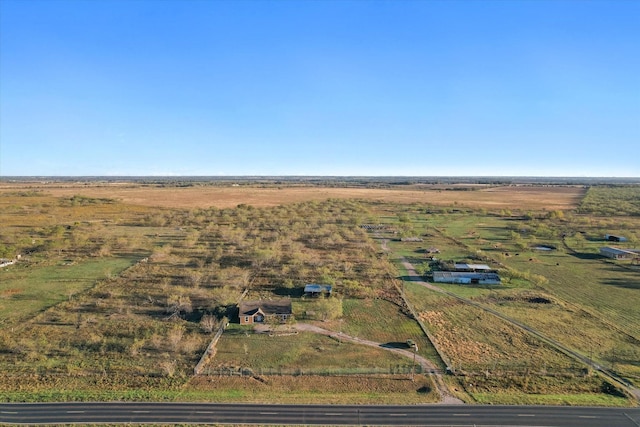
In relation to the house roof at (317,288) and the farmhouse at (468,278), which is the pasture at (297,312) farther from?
the farmhouse at (468,278)

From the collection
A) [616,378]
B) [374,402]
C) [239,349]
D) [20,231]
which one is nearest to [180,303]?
[239,349]

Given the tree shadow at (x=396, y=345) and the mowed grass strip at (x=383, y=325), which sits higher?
the mowed grass strip at (x=383, y=325)

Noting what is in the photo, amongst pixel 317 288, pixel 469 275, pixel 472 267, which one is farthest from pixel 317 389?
pixel 472 267

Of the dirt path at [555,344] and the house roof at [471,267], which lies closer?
the dirt path at [555,344]

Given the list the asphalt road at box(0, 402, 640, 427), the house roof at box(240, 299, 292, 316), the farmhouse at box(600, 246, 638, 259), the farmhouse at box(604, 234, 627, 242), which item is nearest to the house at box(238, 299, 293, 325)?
the house roof at box(240, 299, 292, 316)

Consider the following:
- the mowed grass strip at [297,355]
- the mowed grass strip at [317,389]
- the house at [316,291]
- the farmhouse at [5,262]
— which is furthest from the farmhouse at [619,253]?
the farmhouse at [5,262]

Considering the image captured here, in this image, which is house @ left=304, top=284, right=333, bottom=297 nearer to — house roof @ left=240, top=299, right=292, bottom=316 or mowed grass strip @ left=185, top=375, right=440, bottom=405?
house roof @ left=240, top=299, right=292, bottom=316

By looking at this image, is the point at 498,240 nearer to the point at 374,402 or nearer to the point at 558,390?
the point at 558,390
